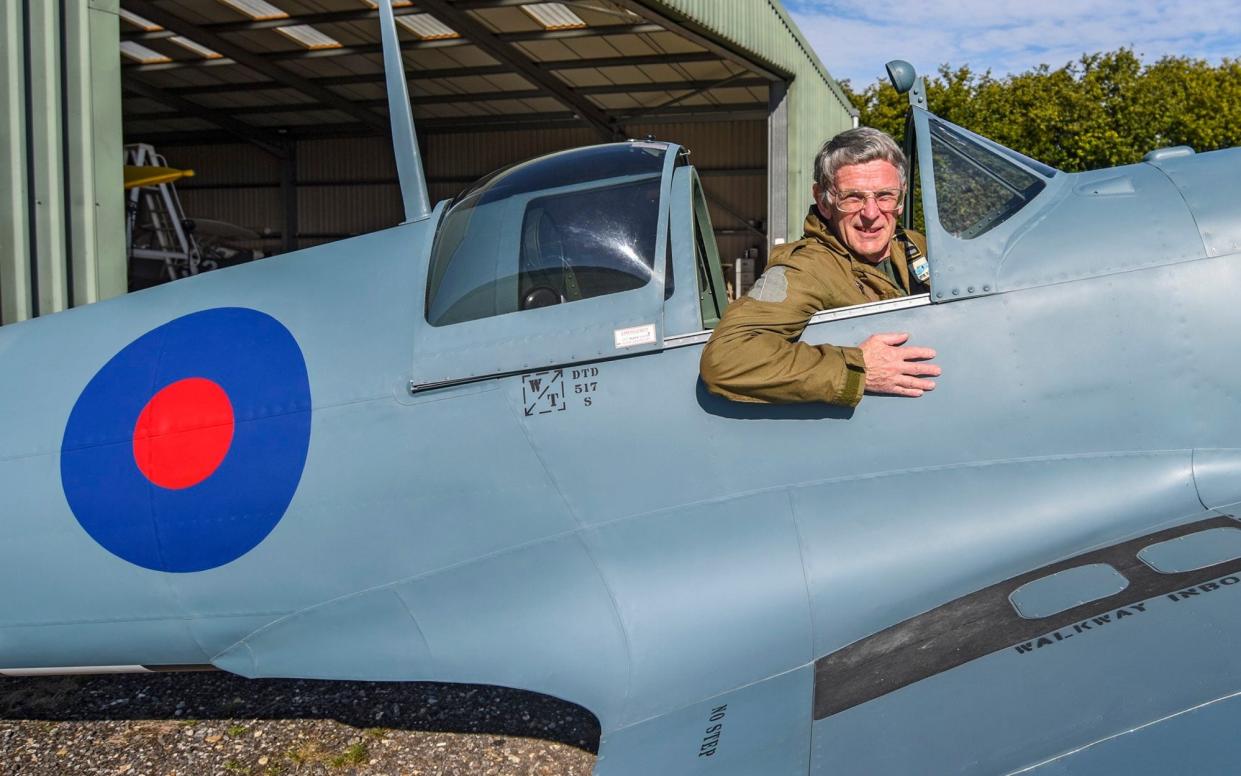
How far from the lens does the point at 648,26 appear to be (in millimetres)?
15492

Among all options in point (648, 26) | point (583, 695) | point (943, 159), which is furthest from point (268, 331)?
point (648, 26)

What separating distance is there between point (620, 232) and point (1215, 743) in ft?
6.60

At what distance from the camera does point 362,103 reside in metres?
23.1

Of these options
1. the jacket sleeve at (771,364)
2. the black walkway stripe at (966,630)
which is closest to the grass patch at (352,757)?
the black walkway stripe at (966,630)

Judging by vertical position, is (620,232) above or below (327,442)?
above

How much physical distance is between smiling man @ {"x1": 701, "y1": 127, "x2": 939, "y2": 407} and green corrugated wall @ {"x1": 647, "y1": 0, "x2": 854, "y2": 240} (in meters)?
8.32

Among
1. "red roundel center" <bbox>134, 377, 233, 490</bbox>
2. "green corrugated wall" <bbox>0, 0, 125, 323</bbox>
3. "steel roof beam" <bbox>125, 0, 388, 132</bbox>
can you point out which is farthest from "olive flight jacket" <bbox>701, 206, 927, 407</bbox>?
"steel roof beam" <bbox>125, 0, 388, 132</bbox>

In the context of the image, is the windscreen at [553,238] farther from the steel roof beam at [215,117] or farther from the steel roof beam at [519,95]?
the steel roof beam at [215,117]

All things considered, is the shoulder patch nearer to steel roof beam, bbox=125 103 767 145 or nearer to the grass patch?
the grass patch

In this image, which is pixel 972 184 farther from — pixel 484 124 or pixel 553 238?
pixel 484 124

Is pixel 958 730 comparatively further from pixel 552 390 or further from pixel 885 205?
pixel 885 205

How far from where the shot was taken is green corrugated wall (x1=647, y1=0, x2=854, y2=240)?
12133 mm

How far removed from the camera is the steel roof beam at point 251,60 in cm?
1556

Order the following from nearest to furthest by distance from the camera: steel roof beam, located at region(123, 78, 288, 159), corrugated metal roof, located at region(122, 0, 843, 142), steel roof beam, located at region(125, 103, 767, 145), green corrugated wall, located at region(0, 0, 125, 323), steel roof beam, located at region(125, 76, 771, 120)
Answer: green corrugated wall, located at region(0, 0, 125, 323) → corrugated metal roof, located at region(122, 0, 843, 142) → steel roof beam, located at region(125, 76, 771, 120) → steel roof beam, located at region(125, 103, 767, 145) → steel roof beam, located at region(123, 78, 288, 159)
